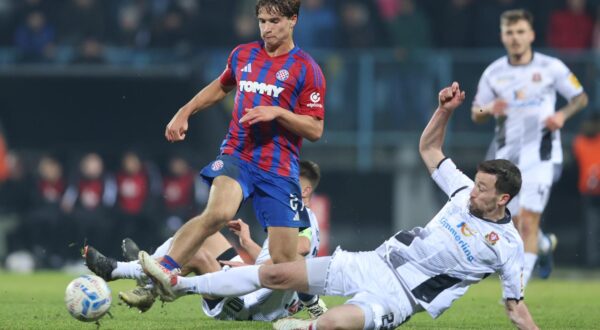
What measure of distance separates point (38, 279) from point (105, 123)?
447cm

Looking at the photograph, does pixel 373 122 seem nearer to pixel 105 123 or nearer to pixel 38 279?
pixel 105 123

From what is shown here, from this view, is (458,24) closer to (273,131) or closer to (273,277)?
(273,131)

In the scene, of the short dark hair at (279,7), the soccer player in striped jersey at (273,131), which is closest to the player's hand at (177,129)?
the soccer player in striped jersey at (273,131)

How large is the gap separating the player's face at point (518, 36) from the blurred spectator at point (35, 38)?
859 centimetres

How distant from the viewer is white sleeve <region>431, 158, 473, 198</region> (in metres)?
8.33

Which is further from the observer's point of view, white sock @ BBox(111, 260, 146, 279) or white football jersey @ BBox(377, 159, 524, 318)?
white sock @ BBox(111, 260, 146, 279)

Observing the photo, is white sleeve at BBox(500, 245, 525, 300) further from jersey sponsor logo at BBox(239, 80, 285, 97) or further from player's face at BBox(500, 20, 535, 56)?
player's face at BBox(500, 20, 535, 56)

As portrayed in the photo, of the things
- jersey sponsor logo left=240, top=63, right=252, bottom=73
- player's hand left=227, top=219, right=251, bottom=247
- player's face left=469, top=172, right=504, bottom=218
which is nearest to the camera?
player's face left=469, top=172, right=504, bottom=218

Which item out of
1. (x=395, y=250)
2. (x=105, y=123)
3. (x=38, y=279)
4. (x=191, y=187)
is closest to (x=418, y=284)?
(x=395, y=250)

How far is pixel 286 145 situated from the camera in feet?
29.9

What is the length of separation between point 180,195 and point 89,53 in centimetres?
248

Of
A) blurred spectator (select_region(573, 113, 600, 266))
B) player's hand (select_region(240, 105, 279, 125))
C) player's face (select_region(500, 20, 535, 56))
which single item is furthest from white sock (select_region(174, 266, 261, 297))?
blurred spectator (select_region(573, 113, 600, 266))

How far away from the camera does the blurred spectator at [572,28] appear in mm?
19125

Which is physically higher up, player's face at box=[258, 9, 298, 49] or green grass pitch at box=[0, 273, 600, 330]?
player's face at box=[258, 9, 298, 49]
